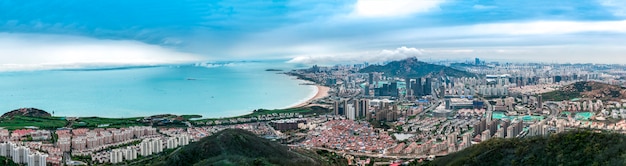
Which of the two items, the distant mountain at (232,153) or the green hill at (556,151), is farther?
the distant mountain at (232,153)

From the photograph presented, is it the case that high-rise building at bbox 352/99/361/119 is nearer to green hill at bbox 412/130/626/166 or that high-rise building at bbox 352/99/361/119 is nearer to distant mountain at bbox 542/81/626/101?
distant mountain at bbox 542/81/626/101

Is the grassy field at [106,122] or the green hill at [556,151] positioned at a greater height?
the green hill at [556,151]

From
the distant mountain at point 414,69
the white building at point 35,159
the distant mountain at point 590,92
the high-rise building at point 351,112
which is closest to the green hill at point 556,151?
the white building at point 35,159

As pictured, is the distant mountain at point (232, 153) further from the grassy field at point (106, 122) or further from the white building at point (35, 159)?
the grassy field at point (106, 122)

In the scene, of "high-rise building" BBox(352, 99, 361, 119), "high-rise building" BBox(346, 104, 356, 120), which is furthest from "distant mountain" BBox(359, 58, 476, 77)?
"high-rise building" BBox(346, 104, 356, 120)

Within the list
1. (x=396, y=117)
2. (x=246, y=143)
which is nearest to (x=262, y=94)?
(x=396, y=117)

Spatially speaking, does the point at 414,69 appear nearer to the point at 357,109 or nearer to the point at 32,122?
the point at 357,109

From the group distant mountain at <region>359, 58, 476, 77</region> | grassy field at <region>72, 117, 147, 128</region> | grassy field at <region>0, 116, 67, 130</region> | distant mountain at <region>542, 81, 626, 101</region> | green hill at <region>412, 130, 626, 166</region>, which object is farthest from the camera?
distant mountain at <region>359, 58, 476, 77</region>

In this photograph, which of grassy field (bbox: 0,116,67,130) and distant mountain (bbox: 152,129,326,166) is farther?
grassy field (bbox: 0,116,67,130)
